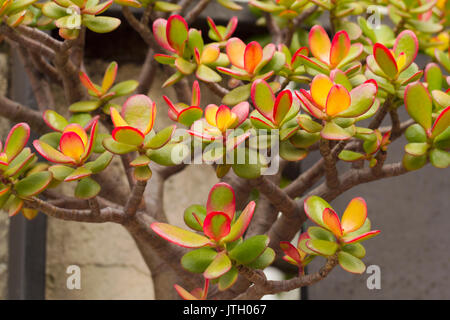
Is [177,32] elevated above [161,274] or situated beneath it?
elevated above

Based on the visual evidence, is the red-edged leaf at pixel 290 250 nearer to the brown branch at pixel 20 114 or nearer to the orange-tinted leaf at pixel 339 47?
the orange-tinted leaf at pixel 339 47

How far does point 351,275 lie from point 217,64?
0.65m

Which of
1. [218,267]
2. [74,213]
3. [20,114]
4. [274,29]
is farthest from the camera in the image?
[274,29]

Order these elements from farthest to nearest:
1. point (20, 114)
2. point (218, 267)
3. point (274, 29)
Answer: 1. point (274, 29)
2. point (20, 114)
3. point (218, 267)

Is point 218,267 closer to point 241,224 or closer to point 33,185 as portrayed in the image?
point 241,224

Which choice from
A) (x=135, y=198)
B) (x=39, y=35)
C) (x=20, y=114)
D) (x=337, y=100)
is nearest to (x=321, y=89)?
(x=337, y=100)

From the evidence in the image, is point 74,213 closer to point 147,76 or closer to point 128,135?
point 128,135

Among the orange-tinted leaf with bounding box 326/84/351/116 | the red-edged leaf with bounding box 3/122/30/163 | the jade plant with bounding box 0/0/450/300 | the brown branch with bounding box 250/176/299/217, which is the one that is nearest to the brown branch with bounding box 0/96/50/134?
the jade plant with bounding box 0/0/450/300

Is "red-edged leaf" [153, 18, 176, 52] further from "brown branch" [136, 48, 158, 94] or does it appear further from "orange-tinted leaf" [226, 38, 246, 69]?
"brown branch" [136, 48, 158, 94]

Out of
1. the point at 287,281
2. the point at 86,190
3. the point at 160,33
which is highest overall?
the point at 160,33

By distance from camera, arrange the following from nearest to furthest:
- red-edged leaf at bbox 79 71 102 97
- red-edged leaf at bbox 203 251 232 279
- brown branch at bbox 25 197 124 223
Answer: red-edged leaf at bbox 203 251 232 279, brown branch at bbox 25 197 124 223, red-edged leaf at bbox 79 71 102 97

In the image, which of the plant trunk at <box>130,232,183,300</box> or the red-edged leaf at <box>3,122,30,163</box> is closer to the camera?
the red-edged leaf at <box>3,122,30,163</box>

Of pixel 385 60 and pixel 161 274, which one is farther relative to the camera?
pixel 161 274
